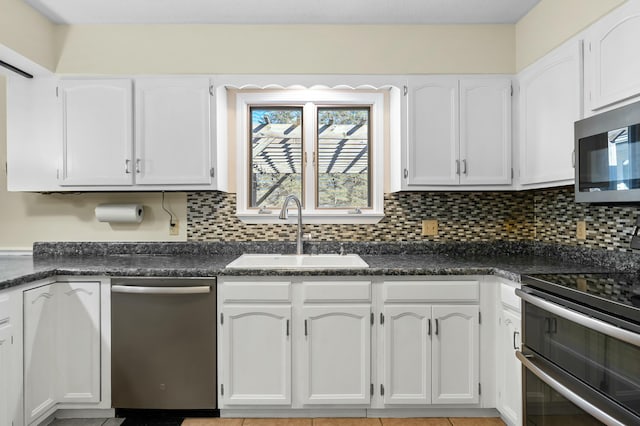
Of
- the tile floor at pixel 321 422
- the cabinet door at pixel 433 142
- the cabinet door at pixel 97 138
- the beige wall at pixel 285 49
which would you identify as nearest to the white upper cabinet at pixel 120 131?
the cabinet door at pixel 97 138

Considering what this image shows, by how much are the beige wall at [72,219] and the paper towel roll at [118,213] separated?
10 cm

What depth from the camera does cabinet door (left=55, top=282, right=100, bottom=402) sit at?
217cm

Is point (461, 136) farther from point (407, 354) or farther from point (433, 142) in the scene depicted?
point (407, 354)

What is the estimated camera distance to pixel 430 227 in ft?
9.14

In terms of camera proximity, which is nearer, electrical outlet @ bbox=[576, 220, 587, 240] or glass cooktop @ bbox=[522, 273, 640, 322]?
glass cooktop @ bbox=[522, 273, 640, 322]

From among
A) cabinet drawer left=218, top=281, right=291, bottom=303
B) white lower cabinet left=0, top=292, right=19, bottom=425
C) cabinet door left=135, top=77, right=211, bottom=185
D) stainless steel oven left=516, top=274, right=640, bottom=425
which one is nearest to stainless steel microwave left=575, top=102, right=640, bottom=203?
stainless steel oven left=516, top=274, right=640, bottom=425

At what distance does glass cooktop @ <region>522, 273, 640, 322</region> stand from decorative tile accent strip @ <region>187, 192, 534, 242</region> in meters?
0.96

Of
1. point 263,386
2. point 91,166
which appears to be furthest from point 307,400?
point 91,166

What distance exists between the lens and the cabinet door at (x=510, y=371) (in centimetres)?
195

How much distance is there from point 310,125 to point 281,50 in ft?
1.73

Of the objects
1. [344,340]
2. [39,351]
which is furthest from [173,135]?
[344,340]

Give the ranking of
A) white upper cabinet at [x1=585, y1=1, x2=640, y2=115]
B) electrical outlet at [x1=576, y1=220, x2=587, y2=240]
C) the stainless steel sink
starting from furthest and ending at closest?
1. the stainless steel sink
2. electrical outlet at [x1=576, y1=220, x2=587, y2=240]
3. white upper cabinet at [x1=585, y1=1, x2=640, y2=115]

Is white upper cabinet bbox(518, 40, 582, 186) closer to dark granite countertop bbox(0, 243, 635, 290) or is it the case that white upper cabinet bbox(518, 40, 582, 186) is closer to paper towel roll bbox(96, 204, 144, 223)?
dark granite countertop bbox(0, 243, 635, 290)

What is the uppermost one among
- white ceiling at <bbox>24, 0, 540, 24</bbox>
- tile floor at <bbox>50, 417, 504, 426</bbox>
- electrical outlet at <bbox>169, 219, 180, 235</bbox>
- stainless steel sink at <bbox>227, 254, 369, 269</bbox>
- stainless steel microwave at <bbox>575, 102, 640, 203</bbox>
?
white ceiling at <bbox>24, 0, 540, 24</bbox>
